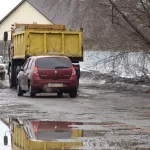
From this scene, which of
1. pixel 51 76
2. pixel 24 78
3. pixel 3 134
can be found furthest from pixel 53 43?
pixel 3 134

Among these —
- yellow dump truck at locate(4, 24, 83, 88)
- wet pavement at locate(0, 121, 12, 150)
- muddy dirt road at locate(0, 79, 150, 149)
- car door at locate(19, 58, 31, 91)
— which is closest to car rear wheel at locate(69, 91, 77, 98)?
muddy dirt road at locate(0, 79, 150, 149)

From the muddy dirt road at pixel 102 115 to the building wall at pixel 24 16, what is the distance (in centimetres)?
6502

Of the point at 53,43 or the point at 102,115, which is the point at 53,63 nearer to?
the point at 53,43

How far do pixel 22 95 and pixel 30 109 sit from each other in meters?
6.06

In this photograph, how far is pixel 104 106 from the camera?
17859 millimetres

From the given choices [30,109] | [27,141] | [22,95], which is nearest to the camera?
[27,141]

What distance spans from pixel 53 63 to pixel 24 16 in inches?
2590

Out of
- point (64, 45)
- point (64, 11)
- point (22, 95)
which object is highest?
point (64, 11)

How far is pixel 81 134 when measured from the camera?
37.4ft

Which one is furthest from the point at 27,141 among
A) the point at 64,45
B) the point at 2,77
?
the point at 2,77

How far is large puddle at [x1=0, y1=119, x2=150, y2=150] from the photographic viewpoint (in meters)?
10.1

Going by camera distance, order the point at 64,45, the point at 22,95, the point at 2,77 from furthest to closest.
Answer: the point at 2,77
the point at 64,45
the point at 22,95

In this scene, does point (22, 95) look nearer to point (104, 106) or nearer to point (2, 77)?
point (104, 106)

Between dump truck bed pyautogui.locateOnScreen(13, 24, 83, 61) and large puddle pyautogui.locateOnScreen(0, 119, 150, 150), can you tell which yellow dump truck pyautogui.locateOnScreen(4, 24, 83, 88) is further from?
large puddle pyautogui.locateOnScreen(0, 119, 150, 150)
